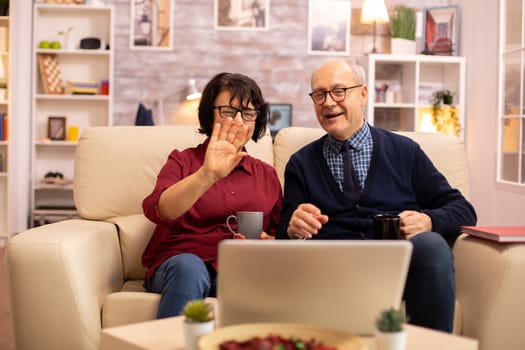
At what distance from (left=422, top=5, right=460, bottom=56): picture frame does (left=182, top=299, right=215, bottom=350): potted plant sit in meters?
5.53

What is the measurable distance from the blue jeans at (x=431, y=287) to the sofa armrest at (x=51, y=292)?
35.9 inches

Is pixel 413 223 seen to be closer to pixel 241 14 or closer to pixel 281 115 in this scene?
pixel 281 115

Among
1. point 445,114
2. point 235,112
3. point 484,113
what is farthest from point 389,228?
point 445,114

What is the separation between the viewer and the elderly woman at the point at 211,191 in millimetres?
2023

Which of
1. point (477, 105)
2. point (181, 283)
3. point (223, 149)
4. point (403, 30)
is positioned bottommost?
point (181, 283)

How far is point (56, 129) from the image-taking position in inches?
248

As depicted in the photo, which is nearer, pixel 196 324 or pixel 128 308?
pixel 196 324

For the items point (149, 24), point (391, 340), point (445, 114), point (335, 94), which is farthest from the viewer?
point (149, 24)

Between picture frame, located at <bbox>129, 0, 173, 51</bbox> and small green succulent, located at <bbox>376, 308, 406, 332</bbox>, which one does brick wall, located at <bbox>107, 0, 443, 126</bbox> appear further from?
small green succulent, located at <bbox>376, 308, 406, 332</bbox>

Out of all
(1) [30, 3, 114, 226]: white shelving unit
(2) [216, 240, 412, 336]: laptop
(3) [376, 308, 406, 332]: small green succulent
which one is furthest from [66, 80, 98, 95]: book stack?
(3) [376, 308, 406, 332]: small green succulent

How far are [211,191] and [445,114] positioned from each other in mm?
4313

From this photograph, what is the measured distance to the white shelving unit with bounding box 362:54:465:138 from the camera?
6.20 meters

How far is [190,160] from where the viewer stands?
2.35m

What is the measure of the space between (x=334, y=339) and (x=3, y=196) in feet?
18.2
